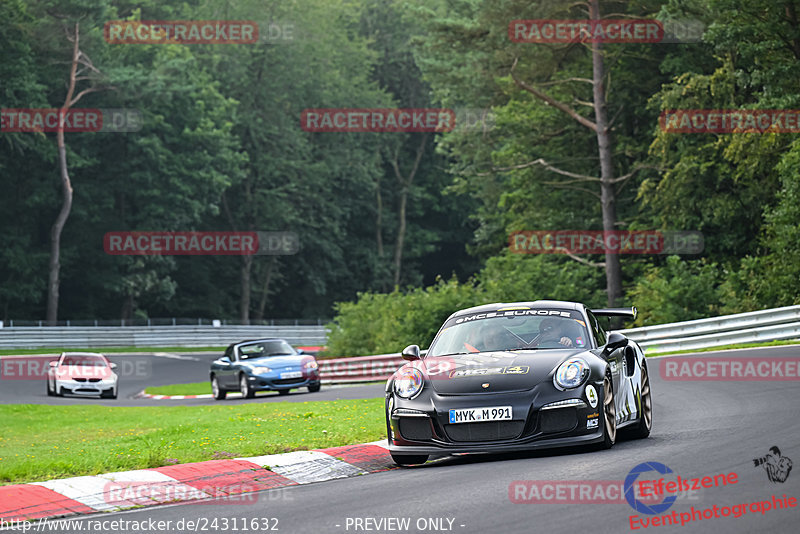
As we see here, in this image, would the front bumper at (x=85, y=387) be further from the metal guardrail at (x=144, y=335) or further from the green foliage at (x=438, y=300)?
the metal guardrail at (x=144, y=335)

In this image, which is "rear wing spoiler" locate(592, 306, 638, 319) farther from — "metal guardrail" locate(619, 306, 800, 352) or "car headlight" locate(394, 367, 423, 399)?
"metal guardrail" locate(619, 306, 800, 352)

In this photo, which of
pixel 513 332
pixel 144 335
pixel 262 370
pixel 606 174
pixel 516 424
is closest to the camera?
pixel 516 424

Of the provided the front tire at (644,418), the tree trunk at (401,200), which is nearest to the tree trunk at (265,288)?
the tree trunk at (401,200)

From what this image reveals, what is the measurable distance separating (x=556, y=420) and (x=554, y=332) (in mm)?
1533

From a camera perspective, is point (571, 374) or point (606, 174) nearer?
point (571, 374)

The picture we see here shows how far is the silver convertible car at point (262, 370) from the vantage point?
26438 mm

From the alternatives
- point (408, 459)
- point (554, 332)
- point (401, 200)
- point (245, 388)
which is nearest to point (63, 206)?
point (401, 200)

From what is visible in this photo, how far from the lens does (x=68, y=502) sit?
8.26 meters

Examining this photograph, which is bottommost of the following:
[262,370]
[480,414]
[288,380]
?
[288,380]

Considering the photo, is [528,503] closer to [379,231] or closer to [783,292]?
[783,292]

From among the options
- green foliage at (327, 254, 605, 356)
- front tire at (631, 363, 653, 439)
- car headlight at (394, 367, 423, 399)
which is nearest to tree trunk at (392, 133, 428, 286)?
green foliage at (327, 254, 605, 356)

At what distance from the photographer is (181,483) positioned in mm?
8938

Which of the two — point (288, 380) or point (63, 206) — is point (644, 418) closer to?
point (288, 380)

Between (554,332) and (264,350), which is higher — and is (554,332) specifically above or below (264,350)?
above
